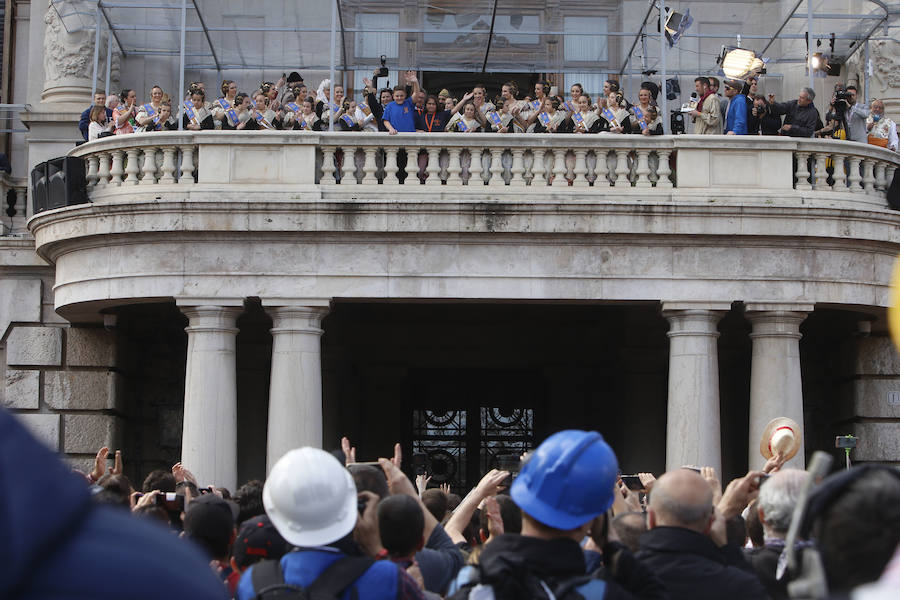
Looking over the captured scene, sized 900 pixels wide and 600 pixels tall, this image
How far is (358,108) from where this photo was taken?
19547 mm

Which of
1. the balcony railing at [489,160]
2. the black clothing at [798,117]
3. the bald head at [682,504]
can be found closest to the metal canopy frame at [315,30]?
the black clothing at [798,117]

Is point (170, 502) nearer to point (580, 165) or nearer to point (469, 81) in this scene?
point (580, 165)

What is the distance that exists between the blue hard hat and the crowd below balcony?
14321 millimetres

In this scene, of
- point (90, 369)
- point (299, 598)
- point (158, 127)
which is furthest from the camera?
point (90, 369)

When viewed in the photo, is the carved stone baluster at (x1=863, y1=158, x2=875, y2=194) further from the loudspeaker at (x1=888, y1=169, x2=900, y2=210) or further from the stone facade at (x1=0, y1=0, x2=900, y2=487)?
the loudspeaker at (x1=888, y1=169, x2=900, y2=210)

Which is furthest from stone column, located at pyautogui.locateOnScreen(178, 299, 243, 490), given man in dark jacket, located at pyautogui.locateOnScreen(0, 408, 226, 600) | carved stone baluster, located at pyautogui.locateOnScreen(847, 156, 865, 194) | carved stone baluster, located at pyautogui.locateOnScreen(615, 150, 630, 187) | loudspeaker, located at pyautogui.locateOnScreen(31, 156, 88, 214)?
man in dark jacket, located at pyautogui.locateOnScreen(0, 408, 226, 600)

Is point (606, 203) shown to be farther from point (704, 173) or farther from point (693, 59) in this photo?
point (693, 59)

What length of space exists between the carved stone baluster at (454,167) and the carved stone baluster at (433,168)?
0.15 metres

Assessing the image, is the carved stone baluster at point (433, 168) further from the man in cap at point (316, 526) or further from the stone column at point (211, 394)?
the man in cap at point (316, 526)

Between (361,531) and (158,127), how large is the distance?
1435 cm

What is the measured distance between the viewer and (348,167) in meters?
18.5

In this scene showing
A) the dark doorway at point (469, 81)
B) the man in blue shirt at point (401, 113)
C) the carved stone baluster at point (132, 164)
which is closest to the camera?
the carved stone baluster at point (132, 164)

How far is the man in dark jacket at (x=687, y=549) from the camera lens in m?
4.88

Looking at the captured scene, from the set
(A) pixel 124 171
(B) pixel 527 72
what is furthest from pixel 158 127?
(B) pixel 527 72
